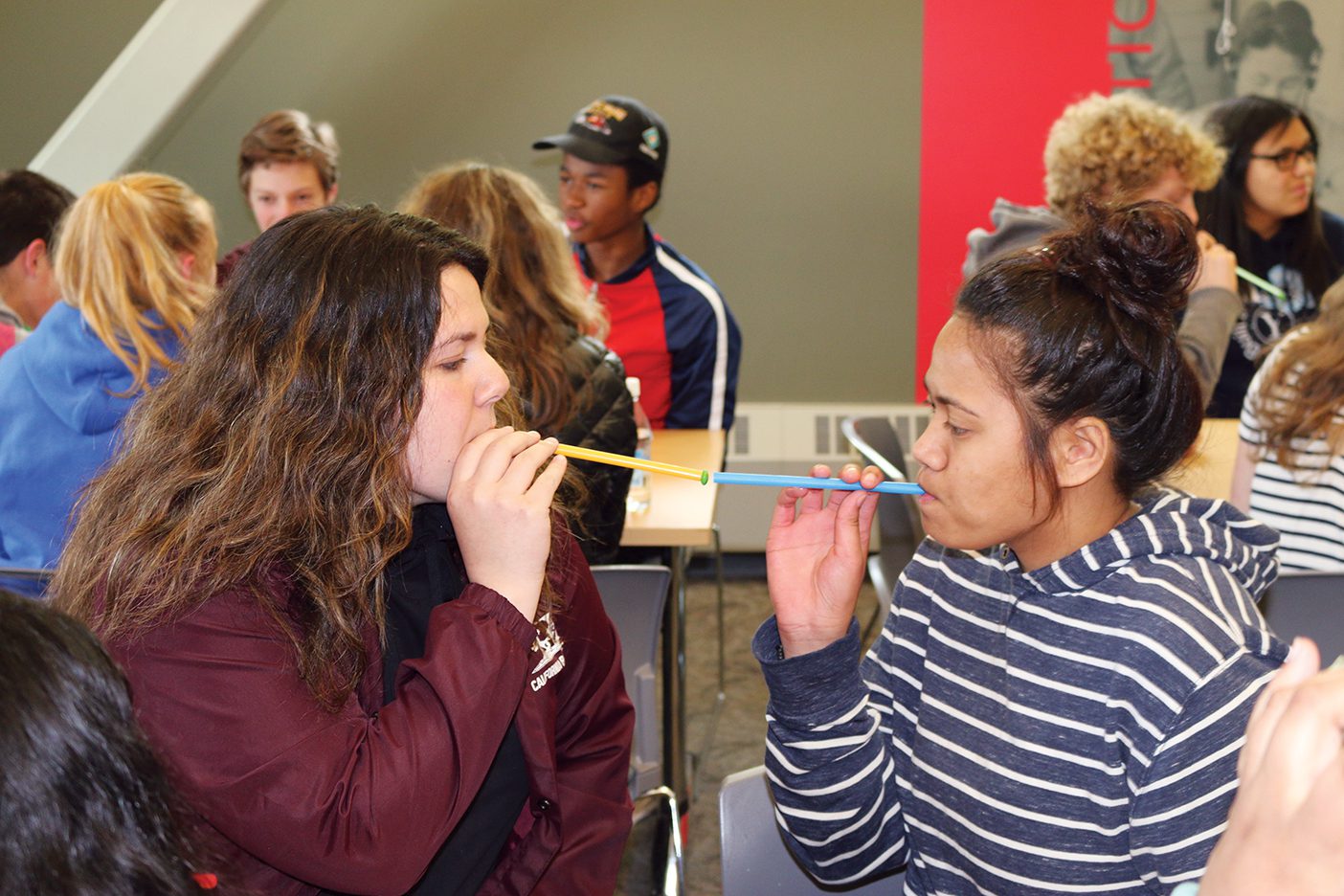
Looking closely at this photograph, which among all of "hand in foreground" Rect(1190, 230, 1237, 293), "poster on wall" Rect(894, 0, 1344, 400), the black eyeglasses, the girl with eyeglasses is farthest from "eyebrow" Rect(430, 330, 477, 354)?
the black eyeglasses

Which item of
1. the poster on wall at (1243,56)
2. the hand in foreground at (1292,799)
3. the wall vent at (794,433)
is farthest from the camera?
the wall vent at (794,433)

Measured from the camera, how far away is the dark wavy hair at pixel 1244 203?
13.3ft

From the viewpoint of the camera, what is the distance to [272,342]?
3.99 ft

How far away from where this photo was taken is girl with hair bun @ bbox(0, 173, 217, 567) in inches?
93.5

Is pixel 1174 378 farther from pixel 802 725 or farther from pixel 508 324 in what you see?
pixel 508 324

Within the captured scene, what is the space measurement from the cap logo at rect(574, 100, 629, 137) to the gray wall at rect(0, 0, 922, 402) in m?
0.91

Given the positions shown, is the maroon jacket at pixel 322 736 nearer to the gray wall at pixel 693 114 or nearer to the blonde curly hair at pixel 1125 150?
the blonde curly hair at pixel 1125 150

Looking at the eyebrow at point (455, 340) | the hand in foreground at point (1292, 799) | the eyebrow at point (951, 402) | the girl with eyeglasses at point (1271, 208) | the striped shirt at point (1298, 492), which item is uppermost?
the girl with eyeglasses at point (1271, 208)

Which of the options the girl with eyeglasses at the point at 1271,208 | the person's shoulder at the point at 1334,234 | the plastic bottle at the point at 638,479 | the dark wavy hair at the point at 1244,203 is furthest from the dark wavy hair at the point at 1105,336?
the person's shoulder at the point at 1334,234

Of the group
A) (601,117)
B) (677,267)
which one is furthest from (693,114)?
(677,267)

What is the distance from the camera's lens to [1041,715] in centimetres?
129

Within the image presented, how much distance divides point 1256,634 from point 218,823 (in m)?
0.95

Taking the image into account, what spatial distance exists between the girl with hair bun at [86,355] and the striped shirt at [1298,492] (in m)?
1.96

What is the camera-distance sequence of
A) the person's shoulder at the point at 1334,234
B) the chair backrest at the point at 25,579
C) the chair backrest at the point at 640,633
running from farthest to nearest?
the person's shoulder at the point at 1334,234
the chair backrest at the point at 640,633
the chair backrest at the point at 25,579
